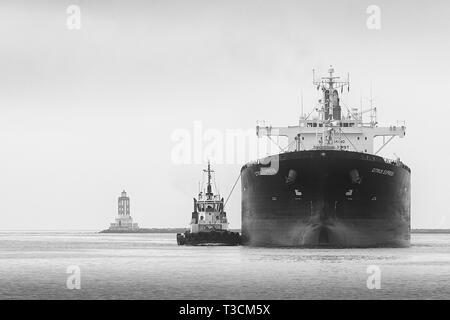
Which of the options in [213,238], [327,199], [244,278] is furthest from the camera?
[213,238]

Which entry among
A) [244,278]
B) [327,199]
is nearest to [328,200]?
[327,199]

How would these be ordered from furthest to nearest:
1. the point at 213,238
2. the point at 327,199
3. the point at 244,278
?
the point at 213,238 → the point at 327,199 → the point at 244,278

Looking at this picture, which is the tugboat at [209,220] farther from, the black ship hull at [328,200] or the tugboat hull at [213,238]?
the black ship hull at [328,200]

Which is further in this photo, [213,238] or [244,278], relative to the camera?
[213,238]

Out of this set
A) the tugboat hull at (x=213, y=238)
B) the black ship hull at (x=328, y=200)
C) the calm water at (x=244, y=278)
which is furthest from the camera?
the tugboat hull at (x=213, y=238)

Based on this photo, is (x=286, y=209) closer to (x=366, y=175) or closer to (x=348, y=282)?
(x=366, y=175)

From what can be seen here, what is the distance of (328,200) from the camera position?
53406 millimetres

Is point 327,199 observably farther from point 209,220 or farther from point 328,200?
point 209,220

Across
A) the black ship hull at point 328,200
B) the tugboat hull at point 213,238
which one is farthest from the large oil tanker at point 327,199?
the tugboat hull at point 213,238

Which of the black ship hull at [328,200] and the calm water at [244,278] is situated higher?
the black ship hull at [328,200]

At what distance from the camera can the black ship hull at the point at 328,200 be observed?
5353cm

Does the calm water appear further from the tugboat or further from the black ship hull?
the tugboat

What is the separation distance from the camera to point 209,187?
74375 mm
